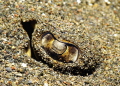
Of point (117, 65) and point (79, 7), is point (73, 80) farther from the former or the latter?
point (79, 7)

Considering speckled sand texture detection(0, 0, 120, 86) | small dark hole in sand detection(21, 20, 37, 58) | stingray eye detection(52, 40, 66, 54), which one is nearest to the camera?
speckled sand texture detection(0, 0, 120, 86)

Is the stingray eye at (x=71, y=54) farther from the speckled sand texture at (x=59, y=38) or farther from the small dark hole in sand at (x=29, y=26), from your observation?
the small dark hole in sand at (x=29, y=26)

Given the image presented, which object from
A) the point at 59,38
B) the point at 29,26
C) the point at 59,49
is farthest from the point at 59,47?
the point at 29,26

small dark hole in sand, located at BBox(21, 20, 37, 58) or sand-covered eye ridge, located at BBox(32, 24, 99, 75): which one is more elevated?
small dark hole in sand, located at BBox(21, 20, 37, 58)

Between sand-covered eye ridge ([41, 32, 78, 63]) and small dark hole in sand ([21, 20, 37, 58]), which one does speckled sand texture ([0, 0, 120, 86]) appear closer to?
small dark hole in sand ([21, 20, 37, 58])

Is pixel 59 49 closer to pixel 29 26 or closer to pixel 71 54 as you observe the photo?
pixel 71 54

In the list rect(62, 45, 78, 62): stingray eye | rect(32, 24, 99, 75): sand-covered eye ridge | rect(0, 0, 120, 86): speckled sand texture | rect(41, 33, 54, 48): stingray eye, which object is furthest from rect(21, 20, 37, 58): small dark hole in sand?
rect(62, 45, 78, 62): stingray eye
